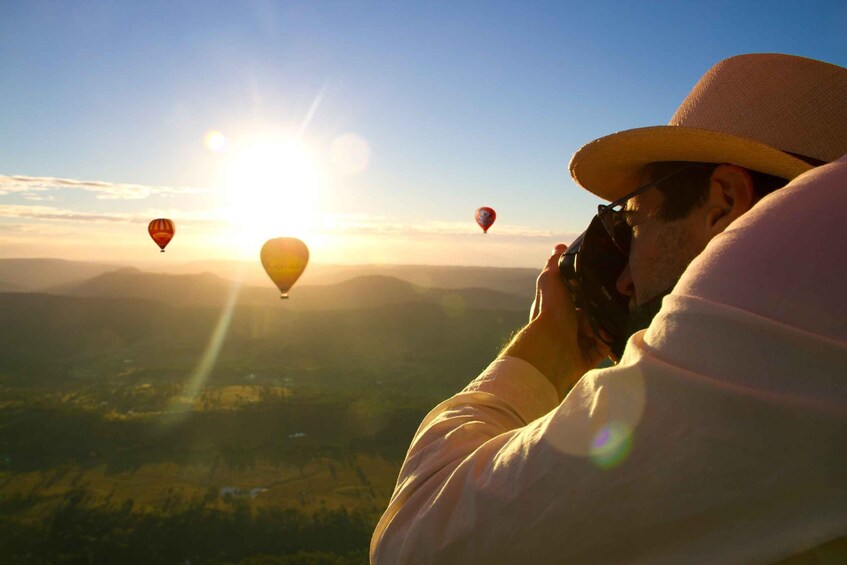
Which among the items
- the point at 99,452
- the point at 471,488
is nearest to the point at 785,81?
the point at 471,488

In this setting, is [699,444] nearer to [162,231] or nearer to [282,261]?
[282,261]

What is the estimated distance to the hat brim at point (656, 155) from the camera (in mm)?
1333

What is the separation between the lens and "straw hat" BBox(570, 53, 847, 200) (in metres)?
1.37

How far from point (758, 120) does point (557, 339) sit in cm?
70

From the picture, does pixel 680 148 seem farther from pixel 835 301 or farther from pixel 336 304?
pixel 336 304

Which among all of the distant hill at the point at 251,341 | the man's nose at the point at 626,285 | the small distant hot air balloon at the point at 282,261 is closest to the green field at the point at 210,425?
the man's nose at the point at 626,285

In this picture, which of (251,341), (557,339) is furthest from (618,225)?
(251,341)

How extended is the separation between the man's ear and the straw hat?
32 mm

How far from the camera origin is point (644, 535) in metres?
0.90

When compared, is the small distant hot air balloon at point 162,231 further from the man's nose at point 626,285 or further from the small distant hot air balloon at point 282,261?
the man's nose at point 626,285

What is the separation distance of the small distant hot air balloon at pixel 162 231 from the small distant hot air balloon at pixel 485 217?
791 inches

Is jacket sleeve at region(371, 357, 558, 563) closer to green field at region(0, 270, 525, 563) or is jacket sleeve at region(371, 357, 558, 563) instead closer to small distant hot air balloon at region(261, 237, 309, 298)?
green field at region(0, 270, 525, 563)

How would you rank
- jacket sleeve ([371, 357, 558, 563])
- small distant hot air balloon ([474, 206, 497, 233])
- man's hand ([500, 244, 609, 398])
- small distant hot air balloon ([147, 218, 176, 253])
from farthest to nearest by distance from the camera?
small distant hot air balloon ([147, 218, 176, 253]), small distant hot air balloon ([474, 206, 497, 233]), man's hand ([500, 244, 609, 398]), jacket sleeve ([371, 357, 558, 563])

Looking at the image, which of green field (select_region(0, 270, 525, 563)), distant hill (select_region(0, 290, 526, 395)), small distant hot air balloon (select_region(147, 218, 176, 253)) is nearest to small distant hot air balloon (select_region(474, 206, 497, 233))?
small distant hot air balloon (select_region(147, 218, 176, 253))
